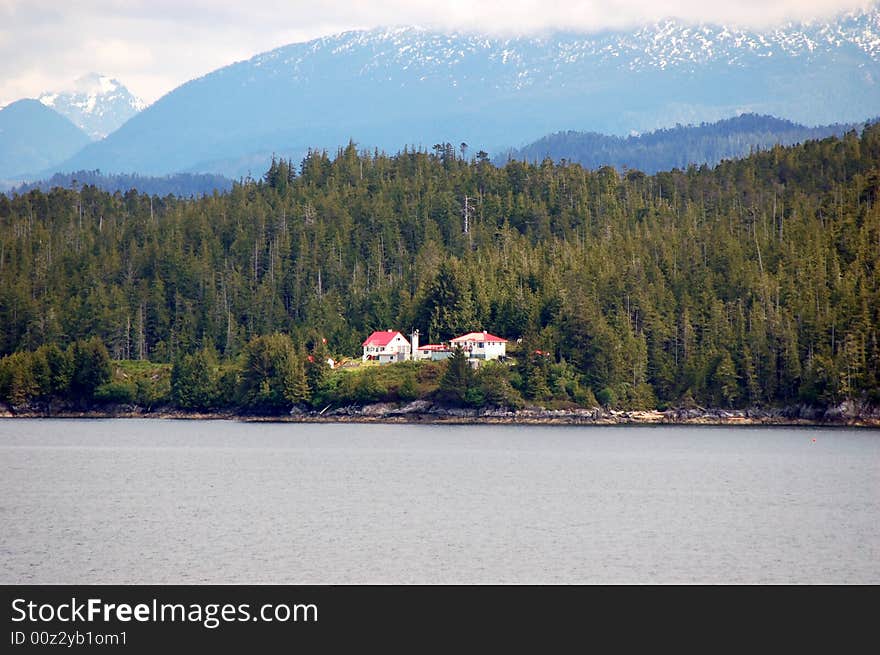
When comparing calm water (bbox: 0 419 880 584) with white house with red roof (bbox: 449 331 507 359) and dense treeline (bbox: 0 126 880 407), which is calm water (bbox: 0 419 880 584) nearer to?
dense treeline (bbox: 0 126 880 407)

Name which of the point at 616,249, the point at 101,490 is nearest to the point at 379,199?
the point at 616,249

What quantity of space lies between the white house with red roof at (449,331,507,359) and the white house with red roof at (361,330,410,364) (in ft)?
22.4

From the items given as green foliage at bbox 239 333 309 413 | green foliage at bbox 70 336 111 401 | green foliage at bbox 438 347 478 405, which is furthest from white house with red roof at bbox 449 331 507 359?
green foliage at bbox 70 336 111 401

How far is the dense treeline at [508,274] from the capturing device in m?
118

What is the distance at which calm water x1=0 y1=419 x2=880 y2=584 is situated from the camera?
44875 mm

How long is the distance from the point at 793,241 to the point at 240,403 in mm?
60795

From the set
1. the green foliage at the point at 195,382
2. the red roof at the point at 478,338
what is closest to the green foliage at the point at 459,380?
the red roof at the point at 478,338

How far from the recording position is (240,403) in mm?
127062

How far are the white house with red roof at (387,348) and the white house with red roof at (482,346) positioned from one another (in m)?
6.81

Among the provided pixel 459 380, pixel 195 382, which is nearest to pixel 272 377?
pixel 195 382

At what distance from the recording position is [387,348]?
126m

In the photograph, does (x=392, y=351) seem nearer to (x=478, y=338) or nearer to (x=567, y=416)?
(x=478, y=338)
